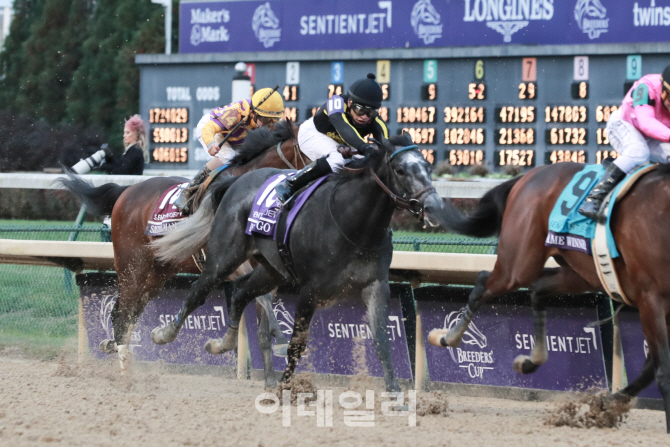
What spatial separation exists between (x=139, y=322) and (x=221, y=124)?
1.69 meters

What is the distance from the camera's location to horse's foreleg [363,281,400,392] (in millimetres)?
4609

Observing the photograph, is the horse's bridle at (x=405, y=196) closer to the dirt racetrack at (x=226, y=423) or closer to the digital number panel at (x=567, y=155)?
the dirt racetrack at (x=226, y=423)

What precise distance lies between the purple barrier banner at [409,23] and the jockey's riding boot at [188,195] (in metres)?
6.75

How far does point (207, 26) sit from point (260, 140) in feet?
27.3

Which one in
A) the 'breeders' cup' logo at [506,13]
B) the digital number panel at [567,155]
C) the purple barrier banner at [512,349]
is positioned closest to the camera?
the purple barrier banner at [512,349]

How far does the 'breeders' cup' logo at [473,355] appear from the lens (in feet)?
18.7

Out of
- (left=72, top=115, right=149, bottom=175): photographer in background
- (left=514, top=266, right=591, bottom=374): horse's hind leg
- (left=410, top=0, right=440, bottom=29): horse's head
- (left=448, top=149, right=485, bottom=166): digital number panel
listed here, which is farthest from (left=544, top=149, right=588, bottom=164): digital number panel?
(left=514, top=266, right=591, bottom=374): horse's hind leg

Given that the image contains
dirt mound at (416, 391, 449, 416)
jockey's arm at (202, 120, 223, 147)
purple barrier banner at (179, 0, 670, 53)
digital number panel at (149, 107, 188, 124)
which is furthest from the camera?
digital number panel at (149, 107, 188, 124)

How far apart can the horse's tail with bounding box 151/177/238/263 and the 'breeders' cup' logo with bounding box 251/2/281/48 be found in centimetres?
793

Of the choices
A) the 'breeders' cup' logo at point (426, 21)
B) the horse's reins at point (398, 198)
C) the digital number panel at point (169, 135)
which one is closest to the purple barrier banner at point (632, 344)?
the horse's reins at point (398, 198)

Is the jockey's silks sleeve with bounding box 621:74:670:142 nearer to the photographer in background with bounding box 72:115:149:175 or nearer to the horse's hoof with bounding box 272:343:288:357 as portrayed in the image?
the horse's hoof with bounding box 272:343:288:357


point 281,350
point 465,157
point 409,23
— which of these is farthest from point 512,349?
point 409,23

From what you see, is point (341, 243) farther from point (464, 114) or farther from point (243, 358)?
point (464, 114)

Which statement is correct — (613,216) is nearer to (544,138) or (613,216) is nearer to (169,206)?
(169,206)
